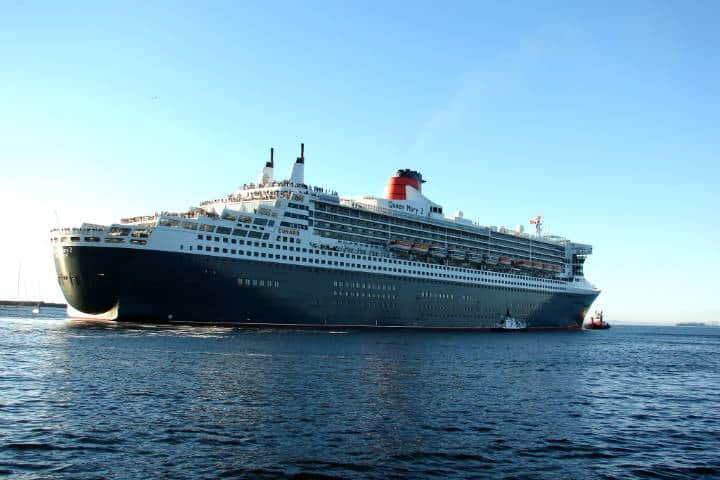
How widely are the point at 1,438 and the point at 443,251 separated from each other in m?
83.6

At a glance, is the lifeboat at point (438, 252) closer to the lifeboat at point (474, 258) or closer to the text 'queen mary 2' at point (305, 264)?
the text 'queen mary 2' at point (305, 264)

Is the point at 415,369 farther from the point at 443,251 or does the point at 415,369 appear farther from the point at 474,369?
the point at 443,251

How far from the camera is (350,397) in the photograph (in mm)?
28828

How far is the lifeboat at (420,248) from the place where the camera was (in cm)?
9256

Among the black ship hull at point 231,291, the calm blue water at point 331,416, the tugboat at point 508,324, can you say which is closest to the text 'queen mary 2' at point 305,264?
the black ship hull at point 231,291

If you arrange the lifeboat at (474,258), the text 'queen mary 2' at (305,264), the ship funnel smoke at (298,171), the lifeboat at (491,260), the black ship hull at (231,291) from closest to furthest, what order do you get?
the black ship hull at (231,291) → the text 'queen mary 2' at (305,264) → the ship funnel smoke at (298,171) → the lifeboat at (474,258) → the lifeboat at (491,260)

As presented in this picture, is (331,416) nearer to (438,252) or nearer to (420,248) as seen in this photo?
(420,248)

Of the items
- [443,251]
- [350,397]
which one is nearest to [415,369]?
[350,397]

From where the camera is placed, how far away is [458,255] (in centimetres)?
10100

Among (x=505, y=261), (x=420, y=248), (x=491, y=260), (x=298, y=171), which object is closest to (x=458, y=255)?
(x=491, y=260)

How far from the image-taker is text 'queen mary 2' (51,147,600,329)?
210 feet

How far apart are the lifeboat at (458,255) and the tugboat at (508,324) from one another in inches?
538

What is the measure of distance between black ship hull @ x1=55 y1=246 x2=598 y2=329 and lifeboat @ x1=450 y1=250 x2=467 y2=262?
386 inches

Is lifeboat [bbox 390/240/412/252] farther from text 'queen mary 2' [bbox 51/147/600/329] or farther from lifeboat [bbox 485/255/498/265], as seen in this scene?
Result: lifeboat [bbox 485/255/498/265]
